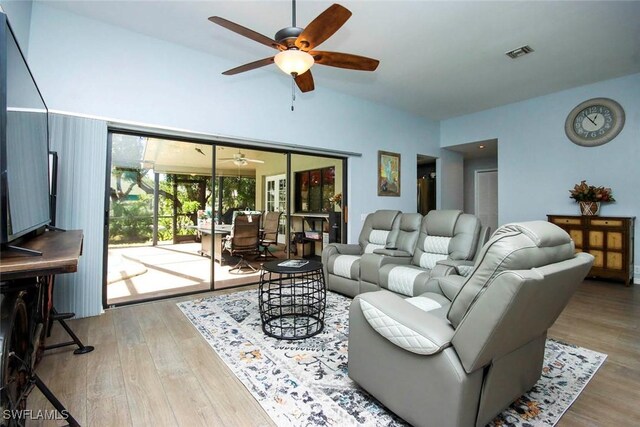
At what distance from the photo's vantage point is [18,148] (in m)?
1.29

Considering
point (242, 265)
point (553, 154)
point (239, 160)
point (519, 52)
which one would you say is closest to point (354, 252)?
point (242, 265)

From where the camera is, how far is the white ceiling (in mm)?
2873

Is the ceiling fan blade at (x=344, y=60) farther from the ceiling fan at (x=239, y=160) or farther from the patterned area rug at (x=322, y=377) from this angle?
the patterned area rug at (x=322, y=377)

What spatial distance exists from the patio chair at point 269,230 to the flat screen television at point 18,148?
3028 mm

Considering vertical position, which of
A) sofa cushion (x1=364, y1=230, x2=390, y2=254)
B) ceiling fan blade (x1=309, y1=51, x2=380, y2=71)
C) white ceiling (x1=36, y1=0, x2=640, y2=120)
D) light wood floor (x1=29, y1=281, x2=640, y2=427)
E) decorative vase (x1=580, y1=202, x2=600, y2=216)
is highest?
white ceiling (x1=36, y1=0, x2=640, y2=120)

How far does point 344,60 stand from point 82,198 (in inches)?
114

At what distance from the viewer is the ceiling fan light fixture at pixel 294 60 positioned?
7.42ft

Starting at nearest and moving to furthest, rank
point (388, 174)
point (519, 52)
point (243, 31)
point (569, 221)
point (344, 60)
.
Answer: point (243, 31), point (344, 60), point (519, 52), point (569, 221), point (388, 174)

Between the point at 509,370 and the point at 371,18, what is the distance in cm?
318

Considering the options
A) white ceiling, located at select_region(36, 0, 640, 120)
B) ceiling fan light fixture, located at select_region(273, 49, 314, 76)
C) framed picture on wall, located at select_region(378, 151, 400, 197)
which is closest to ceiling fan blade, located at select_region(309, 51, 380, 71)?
ceiling fan light fixture, located at select_region(273, 49, 314, 76)

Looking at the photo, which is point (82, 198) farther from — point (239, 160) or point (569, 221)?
point (569, 221)

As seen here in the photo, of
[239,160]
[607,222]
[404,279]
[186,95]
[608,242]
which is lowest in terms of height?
[404,279]

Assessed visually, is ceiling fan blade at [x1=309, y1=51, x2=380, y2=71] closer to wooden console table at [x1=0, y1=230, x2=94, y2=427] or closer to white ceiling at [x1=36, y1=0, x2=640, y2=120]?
white ceiling at [x1=36, y1=0, x2=640, y2=120]

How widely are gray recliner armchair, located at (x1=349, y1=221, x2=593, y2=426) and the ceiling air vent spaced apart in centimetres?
321
